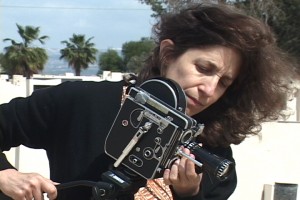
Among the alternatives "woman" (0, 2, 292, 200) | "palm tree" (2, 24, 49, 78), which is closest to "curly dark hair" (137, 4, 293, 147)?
"woman" (0, 2, 292, 200)

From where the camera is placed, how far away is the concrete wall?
22.6 ft

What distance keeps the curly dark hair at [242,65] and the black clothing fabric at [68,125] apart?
0.15m

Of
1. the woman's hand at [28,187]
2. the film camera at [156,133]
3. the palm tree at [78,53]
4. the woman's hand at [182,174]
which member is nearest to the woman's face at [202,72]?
the film camera at [156,133]

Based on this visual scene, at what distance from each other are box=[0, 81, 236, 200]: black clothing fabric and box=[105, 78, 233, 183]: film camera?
263 millimetres

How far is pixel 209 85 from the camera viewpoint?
176cm

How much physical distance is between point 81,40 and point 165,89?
158ft

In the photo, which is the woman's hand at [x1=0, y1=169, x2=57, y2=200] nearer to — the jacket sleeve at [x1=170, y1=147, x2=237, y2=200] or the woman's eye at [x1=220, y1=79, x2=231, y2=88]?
the jacket sleeve at [x1=170, y1=147, x2=237, y2=200]

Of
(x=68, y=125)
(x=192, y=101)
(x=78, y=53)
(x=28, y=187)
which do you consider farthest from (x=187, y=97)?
(x=78, y=53)

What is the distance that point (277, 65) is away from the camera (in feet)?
6.72

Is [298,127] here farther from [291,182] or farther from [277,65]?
[277,65]

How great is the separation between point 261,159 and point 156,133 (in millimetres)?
5621

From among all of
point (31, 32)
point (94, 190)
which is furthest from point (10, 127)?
point (31, 32)

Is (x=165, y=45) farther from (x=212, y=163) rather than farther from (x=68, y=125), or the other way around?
(x=212, y=163)

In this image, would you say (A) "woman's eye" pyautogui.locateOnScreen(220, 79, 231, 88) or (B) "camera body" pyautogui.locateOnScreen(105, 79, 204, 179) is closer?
(B) "camera body" pyautogui.locateOnScreen(105, 79, 204, 179)
